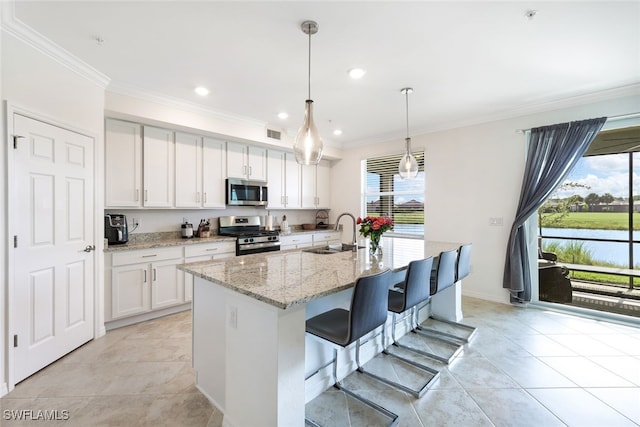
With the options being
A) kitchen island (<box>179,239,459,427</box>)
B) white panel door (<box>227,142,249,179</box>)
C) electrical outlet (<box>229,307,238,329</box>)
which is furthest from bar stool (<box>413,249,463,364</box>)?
white panel door (<box>227,142,249,179</box>)

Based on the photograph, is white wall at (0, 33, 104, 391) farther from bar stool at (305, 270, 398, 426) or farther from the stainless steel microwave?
bar stool at (305, 270, 398, 426)

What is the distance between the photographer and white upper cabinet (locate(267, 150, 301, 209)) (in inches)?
191

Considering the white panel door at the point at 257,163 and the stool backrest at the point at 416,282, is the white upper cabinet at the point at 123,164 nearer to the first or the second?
the white panel door at the point at 257,163

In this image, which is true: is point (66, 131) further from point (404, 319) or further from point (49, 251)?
point (404, 319)

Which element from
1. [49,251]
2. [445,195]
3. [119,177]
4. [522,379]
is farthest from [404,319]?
[119,177]

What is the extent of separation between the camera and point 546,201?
3.74 metres

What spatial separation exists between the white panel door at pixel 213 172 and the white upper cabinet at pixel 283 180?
33.8 inches

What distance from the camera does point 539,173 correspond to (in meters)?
3.51

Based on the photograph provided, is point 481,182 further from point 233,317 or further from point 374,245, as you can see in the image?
point 233,317

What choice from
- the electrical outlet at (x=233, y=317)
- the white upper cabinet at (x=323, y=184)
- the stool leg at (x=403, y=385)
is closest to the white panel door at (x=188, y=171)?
the white upper cabinet at (x=323, y=184)

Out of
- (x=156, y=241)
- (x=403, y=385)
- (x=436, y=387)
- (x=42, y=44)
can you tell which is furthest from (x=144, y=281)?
(x=436, y=387)

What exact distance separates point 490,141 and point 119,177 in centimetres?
482

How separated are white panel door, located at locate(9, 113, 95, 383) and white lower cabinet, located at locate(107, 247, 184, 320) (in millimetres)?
300

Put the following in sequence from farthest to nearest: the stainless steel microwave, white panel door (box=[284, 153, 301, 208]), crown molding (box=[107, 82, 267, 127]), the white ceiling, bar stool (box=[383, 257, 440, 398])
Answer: white panel door (box=[284, 153, 301, 208]), the stainless steel microwave, crown molding (box=[107, 82, 267, 127]), bar stool (box=[383, 257, 440, 398]), the white ceiling
